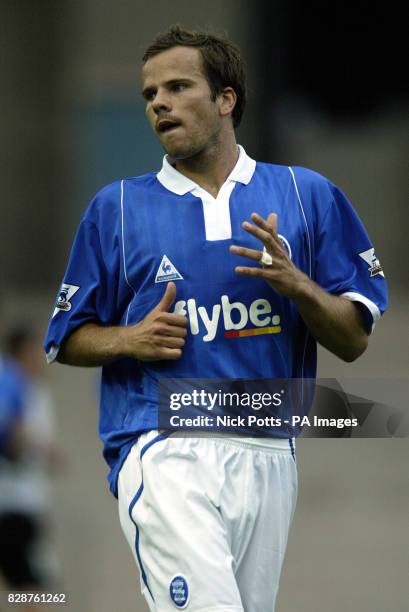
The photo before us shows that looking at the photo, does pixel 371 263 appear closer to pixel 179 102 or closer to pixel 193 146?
pixel 193 146

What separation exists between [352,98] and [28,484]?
9.34 m

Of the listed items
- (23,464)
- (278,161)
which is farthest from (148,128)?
(23,464)

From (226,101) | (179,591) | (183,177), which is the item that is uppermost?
(226,101)

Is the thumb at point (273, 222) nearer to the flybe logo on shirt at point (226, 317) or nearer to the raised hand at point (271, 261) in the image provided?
the raised hand at point (271, 261)

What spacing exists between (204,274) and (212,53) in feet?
2.69

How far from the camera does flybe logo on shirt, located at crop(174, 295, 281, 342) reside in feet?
14.0

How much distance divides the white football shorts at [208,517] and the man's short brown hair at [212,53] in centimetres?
126

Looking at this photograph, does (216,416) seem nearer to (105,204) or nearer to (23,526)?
(105,204)

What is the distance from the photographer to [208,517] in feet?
13.4

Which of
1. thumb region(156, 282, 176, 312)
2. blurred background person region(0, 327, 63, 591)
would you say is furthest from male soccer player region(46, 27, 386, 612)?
blurred background person region(0, 327, 63, 591)

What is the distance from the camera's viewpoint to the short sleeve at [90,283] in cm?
439

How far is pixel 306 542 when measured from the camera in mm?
9273

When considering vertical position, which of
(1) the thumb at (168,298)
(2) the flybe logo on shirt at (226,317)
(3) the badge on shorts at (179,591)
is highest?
(1) the thumb at (168,298)

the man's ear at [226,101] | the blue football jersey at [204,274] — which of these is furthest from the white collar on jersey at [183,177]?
the man's ear at [226,101]
